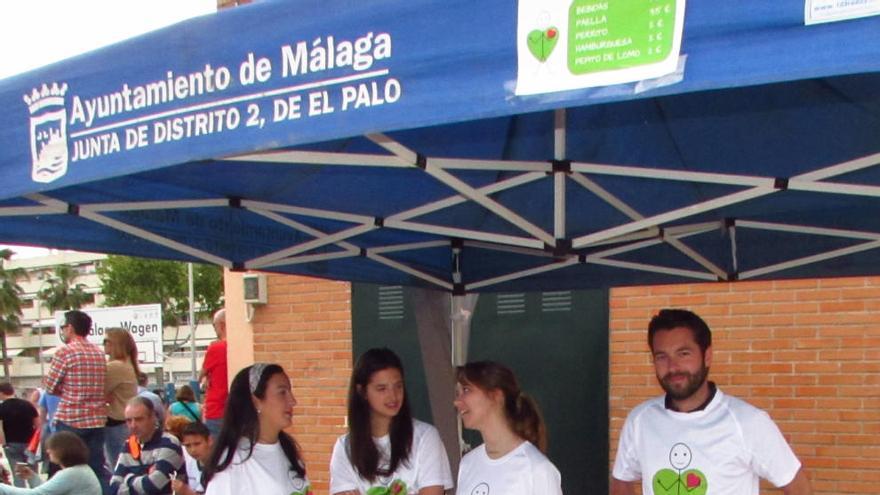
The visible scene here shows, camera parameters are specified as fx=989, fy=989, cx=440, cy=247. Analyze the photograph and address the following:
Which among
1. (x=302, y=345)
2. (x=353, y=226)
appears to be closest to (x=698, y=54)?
(x=353, y=226)

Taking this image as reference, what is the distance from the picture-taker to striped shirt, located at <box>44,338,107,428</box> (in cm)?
684

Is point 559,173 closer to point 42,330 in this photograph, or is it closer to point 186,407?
point 186,407

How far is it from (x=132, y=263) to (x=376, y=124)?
60.9m

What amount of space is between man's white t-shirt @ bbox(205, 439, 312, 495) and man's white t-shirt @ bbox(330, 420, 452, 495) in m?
0.21

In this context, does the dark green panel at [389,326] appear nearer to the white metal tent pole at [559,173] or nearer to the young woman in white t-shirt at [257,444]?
the young woman in white t-shirt at [257,444]

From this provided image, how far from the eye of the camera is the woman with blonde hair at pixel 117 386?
7.16m

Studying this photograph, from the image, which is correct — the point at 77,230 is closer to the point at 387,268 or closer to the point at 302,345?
the point at 387,268

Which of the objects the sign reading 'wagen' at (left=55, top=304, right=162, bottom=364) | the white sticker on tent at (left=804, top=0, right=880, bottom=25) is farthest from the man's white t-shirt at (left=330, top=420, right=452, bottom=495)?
the sign reading 'wagen' at (left=55, top=304, right=162, bottom=364)

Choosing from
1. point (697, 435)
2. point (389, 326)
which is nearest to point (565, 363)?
point (389, 326)

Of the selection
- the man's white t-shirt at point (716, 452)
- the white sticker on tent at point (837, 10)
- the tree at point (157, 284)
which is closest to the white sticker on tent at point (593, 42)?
the white sticker on tent at point (837, 10)

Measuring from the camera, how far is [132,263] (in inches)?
2368

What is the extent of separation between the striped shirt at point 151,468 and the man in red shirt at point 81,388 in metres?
1.54

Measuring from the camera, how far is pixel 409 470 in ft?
12.9

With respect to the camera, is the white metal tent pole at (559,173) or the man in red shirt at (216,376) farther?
the man in red shirt at (216,376)
